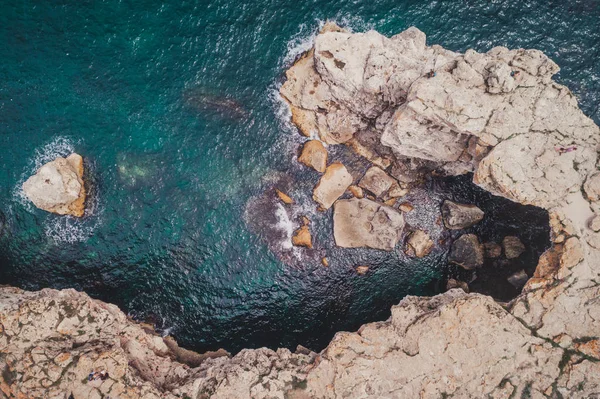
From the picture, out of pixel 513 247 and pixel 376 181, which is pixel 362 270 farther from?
pixel 513 247

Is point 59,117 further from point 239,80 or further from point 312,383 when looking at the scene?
point 312,383

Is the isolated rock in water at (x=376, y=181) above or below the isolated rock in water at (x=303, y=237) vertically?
above

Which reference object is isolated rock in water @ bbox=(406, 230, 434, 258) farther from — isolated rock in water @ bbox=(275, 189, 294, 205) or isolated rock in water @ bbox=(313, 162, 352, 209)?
isolated rock in water @ bbox=(275, 189, 294, 205)

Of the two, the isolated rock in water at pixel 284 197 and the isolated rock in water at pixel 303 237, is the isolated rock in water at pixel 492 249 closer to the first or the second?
the isolated rock in water at pixel 303 237

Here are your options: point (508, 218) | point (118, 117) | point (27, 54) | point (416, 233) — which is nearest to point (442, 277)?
point (416, 233)

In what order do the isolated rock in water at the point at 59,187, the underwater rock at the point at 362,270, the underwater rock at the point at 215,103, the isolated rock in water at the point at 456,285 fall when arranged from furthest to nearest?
the underwater rock at the point at 362,270 → the underwater rock at the point at 215,103 → the isolated rock in water at the point at 456,285 → the isolated rock in water at the point at 59,187

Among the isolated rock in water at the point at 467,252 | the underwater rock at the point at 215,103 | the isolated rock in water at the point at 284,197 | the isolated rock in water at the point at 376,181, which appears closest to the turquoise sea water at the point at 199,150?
the underwater rock at the point at 215,103

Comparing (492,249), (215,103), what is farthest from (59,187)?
(492,249)
